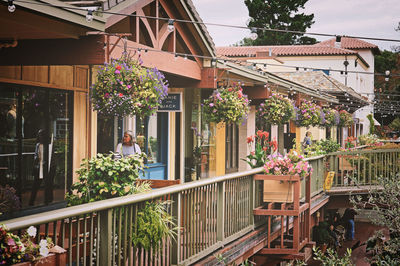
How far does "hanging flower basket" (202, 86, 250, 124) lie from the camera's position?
11.5 meters

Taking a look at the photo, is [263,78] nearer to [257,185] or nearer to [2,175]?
[257,185]

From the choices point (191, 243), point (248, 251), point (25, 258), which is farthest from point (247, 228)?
point (25, 258)

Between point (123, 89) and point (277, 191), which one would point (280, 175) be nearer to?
point (277, 191)

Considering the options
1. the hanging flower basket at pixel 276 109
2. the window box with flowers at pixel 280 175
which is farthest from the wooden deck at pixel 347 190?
the window box with flowers at pixel 280 175

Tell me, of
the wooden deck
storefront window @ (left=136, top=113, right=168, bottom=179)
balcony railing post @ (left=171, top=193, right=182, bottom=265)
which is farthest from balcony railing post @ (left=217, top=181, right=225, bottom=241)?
the wooden deck

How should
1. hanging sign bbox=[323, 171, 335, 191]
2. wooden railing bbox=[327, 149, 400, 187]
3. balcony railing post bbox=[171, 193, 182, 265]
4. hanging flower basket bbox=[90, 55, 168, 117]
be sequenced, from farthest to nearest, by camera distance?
wooden railing bbox=[327, 149, 400, 187] < hanging sign bbox=[323, 171, 335, 191] < hanging flower basket bbox=[90, 55, 168, 117] < balcony railing post bbox=[171, 193, 182, 265]

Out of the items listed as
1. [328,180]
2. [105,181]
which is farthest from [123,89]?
[328,180]

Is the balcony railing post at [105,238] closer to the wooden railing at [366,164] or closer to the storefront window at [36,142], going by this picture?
the storefront window at [36,142]

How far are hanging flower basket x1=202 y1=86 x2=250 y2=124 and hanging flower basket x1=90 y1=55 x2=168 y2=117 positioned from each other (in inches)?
164

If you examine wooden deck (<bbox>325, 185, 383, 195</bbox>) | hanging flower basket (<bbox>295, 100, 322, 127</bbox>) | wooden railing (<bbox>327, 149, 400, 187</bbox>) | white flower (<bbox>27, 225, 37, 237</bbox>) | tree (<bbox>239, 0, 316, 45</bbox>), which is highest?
tree (<bbox>239, 0, 316, 45</bbox>)

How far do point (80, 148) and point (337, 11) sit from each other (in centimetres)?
6382

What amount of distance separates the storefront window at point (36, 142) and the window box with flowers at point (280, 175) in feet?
11.8

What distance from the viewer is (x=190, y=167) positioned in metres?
14.4

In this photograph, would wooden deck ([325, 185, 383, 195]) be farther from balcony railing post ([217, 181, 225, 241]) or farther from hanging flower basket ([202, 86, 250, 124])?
balcony railing post ([217, 181, 225, 241])
